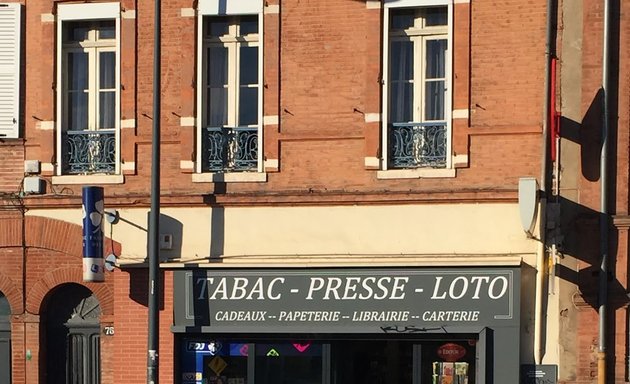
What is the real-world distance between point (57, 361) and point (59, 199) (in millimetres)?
2450

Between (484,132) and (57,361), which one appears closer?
(484,132)

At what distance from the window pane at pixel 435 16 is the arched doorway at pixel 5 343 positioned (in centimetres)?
756

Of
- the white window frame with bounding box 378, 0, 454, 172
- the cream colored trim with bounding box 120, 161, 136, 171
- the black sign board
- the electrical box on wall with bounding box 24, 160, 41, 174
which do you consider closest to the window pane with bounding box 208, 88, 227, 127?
the cream colored trim with bounding box 120, 161, 136, 171

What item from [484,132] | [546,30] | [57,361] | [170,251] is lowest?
[57,361]

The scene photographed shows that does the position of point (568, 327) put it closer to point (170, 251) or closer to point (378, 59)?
point (378, 59)

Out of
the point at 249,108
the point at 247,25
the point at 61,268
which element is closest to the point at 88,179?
the point at 61,268

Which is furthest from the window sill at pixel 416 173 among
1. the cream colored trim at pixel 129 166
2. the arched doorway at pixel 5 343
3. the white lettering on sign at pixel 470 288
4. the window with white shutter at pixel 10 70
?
the arched doorway at pixel 5 343

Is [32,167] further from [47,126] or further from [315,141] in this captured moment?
[315,141]

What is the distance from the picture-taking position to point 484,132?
17562 mm

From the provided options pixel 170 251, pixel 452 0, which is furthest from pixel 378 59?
pixel 170 251

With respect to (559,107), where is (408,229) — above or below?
below

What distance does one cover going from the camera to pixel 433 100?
18156mm

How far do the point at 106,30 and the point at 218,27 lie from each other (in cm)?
174

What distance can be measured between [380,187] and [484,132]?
164 centimetres
